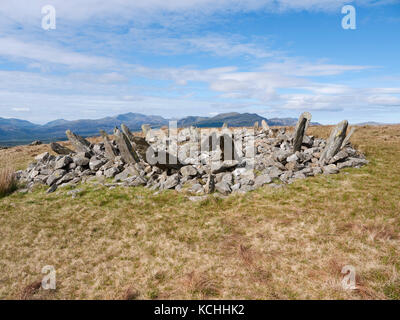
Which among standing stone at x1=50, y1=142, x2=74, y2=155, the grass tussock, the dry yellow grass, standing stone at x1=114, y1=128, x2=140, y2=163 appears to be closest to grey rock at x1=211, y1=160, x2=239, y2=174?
the dry yellow grass

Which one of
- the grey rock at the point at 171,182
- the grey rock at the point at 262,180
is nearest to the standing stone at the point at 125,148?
the grey rock at the point at 171,182

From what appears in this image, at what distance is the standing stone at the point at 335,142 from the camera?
633 inches

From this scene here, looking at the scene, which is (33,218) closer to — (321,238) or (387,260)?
(321,238)

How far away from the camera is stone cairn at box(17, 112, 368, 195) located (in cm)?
1455

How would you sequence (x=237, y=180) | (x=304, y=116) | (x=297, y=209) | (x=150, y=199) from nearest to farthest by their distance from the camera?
(x=297, y=209)
(x=150, y=199)
(x=237, y=180)
(x=304, y=116)

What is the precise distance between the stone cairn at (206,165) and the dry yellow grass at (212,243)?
129 cm

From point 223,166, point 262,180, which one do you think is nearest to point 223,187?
point 223,166

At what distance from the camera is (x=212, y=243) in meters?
8.86

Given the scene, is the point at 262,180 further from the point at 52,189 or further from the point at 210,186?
the point at 52,189

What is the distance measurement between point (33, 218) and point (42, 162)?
33.3 ft

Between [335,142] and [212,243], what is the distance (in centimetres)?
1247
